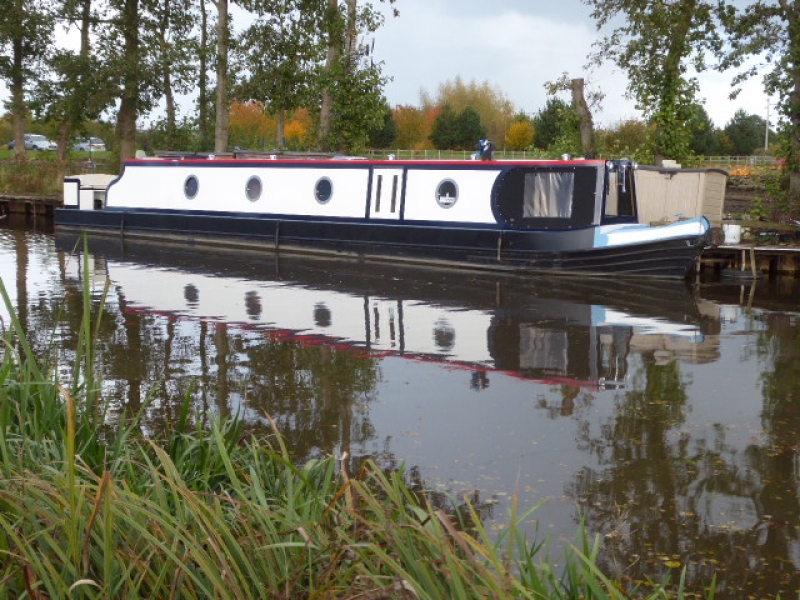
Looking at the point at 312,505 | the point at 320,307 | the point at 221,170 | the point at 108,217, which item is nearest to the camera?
the point at 312,505

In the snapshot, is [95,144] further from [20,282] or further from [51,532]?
[51,532]

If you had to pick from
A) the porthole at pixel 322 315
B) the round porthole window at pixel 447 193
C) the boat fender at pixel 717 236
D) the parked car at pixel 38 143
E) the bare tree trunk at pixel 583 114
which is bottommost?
the porthole at pixel 322 315

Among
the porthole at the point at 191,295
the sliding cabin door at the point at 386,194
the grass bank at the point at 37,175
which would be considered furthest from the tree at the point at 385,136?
the porthole at the point at 191,295

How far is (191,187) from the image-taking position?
78.9 ft

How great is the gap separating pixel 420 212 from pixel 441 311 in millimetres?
5945

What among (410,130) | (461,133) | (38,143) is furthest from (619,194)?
(38,143)

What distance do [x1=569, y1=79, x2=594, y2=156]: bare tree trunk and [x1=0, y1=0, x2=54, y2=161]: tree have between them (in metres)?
17.8

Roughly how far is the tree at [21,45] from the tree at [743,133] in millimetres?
37076

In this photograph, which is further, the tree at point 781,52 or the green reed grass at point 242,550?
the tree at point 781,52

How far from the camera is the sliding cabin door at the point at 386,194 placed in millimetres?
20391

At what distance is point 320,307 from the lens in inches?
578

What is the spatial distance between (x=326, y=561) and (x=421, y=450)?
3650mm

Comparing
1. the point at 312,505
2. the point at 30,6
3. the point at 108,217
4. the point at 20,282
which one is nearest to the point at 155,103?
the point at 30,6

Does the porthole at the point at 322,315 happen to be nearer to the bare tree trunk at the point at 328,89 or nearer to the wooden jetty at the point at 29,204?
the bare tree trunk at the point at 328,89
